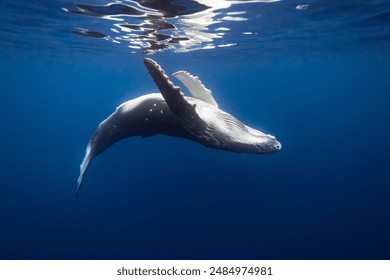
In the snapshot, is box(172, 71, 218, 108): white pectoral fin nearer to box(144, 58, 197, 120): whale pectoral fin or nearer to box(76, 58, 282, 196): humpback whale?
box(76, 58, 282, 196): humpback whale

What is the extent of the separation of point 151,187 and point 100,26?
30.6 m

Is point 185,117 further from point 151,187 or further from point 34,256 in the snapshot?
point 151,187

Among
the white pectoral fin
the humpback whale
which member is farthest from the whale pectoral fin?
the white pectoral fin

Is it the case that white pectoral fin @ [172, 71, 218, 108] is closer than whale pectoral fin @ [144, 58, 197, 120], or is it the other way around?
whale pectoral fin @ [144, 58, 197, 120]

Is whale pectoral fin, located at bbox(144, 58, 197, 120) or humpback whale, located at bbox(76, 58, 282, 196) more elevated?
whale pectoral fin, located at bbox(144, 58, 197, 120)

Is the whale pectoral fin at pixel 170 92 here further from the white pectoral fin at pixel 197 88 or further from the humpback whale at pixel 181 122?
the white pectoral fin at pixel 197 88

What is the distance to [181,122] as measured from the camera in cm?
762

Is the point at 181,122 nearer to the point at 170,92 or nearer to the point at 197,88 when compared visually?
the point at 170,92

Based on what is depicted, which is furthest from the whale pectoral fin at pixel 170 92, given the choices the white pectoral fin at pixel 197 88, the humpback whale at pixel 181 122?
the white pectoral fin at pixel 197 88

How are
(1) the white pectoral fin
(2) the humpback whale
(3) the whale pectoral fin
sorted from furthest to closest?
(1) the white pectoral fin < (2) the humpback whale < (3) the whale pectoral fin

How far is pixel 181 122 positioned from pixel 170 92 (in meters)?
1.55

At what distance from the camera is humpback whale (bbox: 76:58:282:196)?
646cm

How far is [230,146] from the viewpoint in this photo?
23.4 feet

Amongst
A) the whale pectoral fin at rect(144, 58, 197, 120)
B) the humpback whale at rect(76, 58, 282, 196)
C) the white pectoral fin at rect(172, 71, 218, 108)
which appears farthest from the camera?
the white pectoral fin at rect(172, 71, 218, 108)
